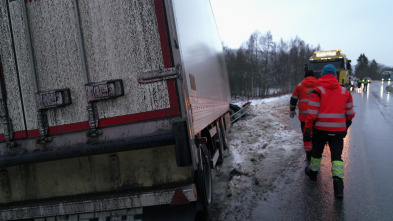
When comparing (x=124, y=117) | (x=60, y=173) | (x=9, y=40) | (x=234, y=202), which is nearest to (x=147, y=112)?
(x=124, y=117)

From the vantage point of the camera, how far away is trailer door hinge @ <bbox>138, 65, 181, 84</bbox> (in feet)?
7.88

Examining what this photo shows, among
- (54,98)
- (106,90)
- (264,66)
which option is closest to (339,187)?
(106,90)

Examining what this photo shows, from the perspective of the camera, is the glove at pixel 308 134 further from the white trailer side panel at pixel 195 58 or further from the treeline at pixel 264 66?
the treeline at pixel 264 66

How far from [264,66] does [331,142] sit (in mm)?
53547

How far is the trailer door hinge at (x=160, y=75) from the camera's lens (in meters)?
2.40

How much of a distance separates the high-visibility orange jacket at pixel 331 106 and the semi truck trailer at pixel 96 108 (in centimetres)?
241

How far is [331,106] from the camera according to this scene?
3896 millimetres

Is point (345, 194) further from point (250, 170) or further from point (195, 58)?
point (195, 58)

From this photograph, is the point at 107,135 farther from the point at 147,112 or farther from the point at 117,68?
the point at 117,68

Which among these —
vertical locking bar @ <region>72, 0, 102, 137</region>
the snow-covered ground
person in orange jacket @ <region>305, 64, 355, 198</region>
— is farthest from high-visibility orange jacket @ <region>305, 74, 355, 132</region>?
vertical locking bar @ <region>72, 0, 102, 137</region>

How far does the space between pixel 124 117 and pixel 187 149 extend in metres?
0.71

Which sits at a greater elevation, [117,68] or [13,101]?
[117,68]

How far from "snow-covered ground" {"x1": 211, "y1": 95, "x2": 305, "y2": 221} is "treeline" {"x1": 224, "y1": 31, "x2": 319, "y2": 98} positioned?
37808 millimetres

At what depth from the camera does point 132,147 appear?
2402 millimetres
